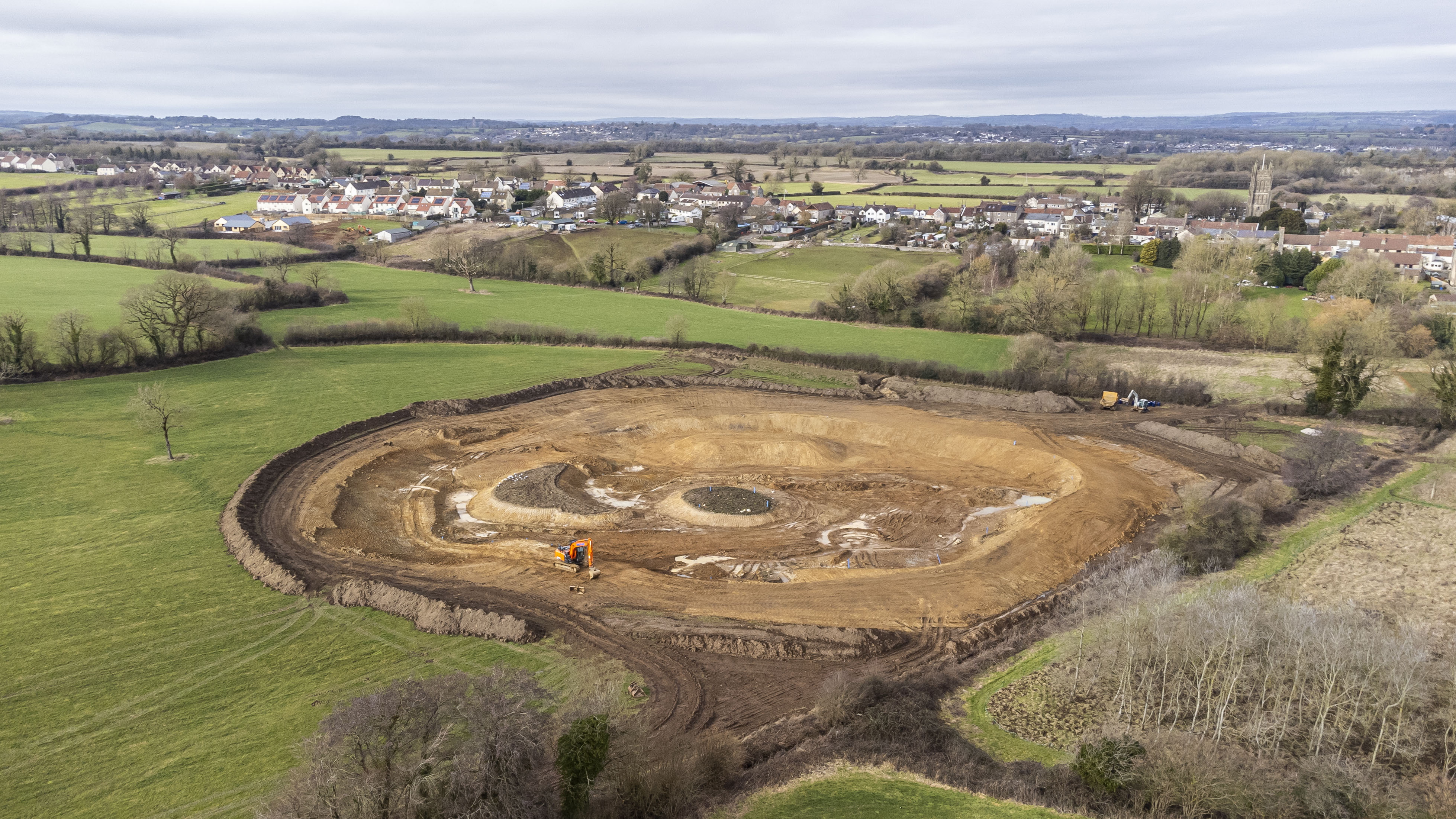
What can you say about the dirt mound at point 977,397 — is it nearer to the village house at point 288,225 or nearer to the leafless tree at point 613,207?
the leafless tree at point 613,207

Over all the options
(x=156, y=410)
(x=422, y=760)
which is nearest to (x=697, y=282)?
(x=156, y=410)

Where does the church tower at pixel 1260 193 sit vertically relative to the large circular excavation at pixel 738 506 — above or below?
above

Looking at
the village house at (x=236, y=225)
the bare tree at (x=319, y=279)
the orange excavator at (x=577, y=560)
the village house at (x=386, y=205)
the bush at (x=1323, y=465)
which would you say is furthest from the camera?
the village house at (x=386, y=205)

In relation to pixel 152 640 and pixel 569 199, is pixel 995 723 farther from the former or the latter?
pixel 569 199

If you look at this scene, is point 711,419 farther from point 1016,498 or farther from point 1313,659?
point 1313,659

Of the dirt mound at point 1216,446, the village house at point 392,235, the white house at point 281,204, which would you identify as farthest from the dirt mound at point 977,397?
the white house at point 281,204

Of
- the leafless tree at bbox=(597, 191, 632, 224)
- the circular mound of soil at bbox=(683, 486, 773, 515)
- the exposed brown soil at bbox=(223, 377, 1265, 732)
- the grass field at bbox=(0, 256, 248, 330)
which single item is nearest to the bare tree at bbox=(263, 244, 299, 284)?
the grass field at bbox=(0, 256, 248, 330)

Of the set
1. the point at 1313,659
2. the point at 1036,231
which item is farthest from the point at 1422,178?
the point at 1313,659
